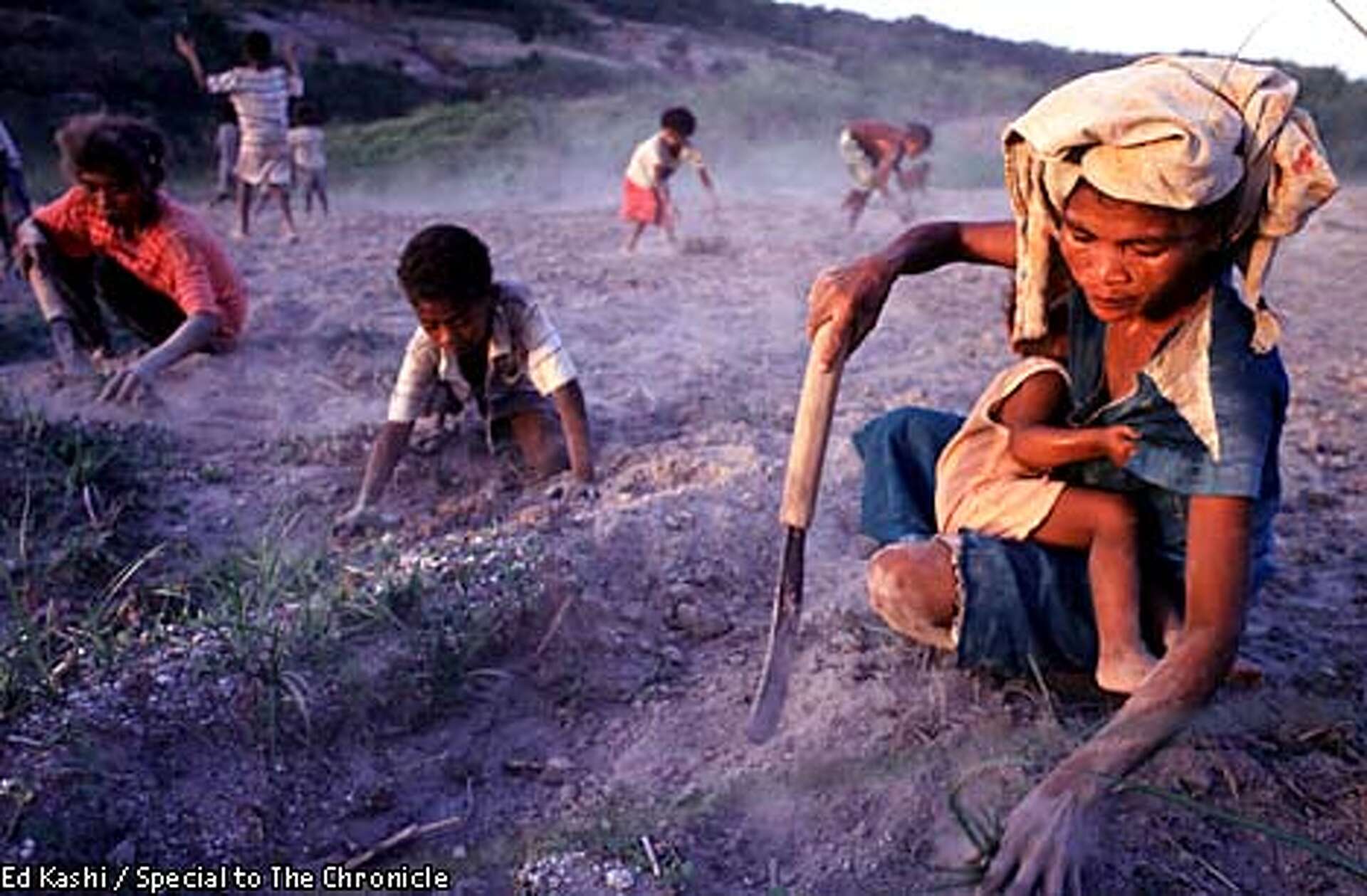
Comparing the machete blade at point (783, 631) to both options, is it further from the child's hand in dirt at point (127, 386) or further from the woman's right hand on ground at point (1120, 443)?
the child's hand in dirt at point (127, 386)

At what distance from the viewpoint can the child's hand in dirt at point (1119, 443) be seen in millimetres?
1940

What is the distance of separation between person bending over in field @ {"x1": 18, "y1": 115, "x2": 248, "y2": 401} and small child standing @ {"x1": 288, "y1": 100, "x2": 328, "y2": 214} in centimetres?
492

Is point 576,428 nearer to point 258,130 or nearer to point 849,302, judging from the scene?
point 849,302

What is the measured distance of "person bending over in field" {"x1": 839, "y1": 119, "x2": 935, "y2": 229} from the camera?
30.1 feet

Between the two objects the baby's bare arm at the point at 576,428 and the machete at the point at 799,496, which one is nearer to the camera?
the machete at the point at 799,496

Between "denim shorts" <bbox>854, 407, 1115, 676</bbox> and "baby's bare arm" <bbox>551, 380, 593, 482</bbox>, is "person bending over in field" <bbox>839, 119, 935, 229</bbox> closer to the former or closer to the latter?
"baby's bare arm" <bbox>551, 380, 593, 482</bbox>

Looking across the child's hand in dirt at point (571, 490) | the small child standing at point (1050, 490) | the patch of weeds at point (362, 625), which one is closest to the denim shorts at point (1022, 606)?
the small child standing at point (1050, 490)

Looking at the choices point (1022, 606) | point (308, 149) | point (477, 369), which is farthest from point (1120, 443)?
point (308, 149)

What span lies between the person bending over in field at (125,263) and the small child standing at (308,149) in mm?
4919

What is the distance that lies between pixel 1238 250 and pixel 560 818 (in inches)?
53.4

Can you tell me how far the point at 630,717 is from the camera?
7.32 ft

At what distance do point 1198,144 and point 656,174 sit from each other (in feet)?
21.4

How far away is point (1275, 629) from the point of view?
2.57 metres

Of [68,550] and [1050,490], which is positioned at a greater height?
[1050,490]
